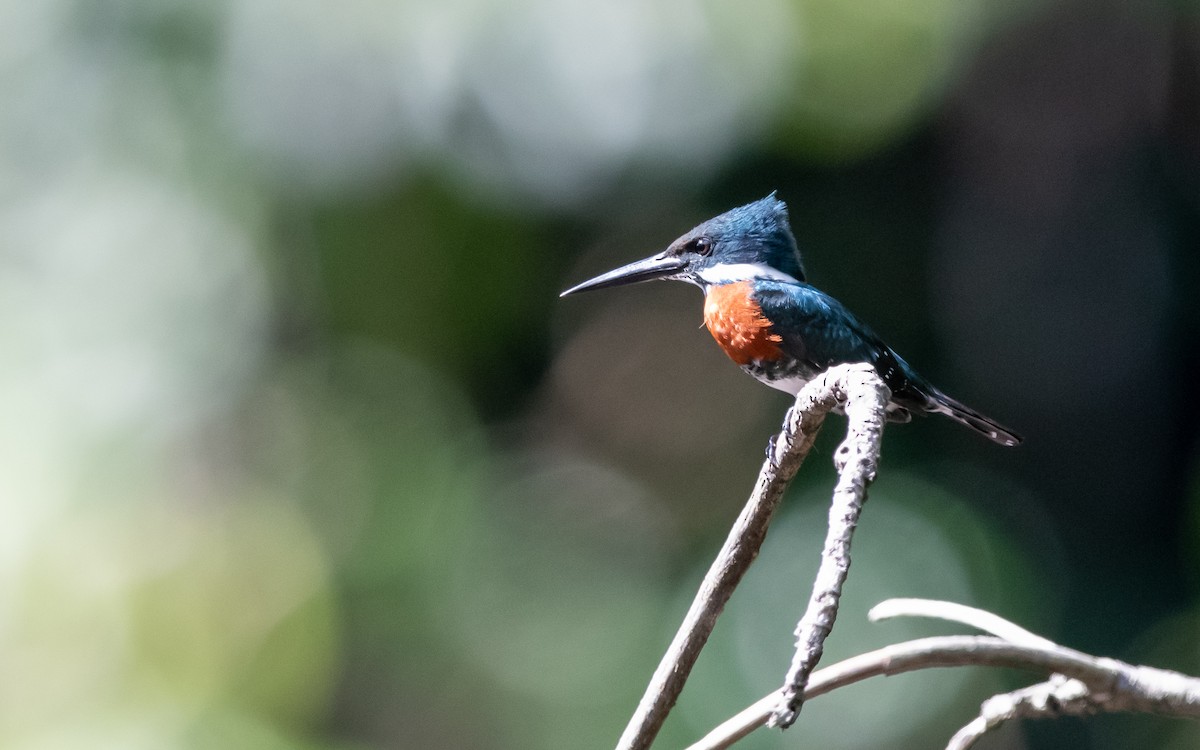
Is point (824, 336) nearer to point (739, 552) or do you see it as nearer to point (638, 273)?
point (638, 273)

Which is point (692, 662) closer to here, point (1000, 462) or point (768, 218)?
point (768, 218)

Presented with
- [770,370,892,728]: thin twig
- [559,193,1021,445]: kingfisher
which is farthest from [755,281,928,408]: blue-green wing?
[770,370,892,728]: thin twig

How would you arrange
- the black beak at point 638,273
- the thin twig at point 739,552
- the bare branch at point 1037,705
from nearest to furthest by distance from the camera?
the bare branch at point 1037,705
the thin twig at point 739,552
the black beak at point 638,273

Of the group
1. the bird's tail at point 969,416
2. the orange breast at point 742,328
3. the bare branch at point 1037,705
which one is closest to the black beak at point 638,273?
the orange breast at point 742,328

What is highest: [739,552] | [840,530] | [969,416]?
[840,530]

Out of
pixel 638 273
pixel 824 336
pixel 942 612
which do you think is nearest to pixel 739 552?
pixel 942 612

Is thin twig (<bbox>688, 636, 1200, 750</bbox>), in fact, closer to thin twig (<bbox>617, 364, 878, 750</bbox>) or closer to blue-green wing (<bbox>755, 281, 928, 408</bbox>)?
thin twig (<bbox>617, 364, 878, 750</bbox>)

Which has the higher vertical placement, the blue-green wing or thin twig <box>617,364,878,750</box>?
thin twig <box>617,364,878,750</box>

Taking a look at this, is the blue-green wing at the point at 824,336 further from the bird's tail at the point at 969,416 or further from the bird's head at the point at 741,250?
the bird's head at the point at 741,250
